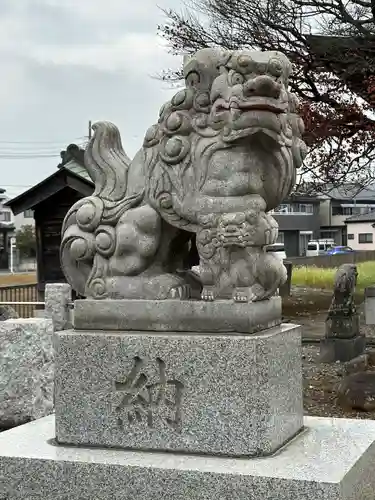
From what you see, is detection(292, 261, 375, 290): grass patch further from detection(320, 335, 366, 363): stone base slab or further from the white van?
the white van

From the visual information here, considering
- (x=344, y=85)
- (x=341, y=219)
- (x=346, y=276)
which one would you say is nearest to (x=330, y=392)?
(x=346, y=276)

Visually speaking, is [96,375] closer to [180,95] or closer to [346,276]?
[180,95]

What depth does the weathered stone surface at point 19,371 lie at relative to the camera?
6398 millimetres

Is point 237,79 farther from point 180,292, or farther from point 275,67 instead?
point 180,292

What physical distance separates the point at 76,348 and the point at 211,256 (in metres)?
0.81

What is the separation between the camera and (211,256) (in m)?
3.50

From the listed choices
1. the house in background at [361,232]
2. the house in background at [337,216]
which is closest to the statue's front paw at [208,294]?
the house in background at [361,232]

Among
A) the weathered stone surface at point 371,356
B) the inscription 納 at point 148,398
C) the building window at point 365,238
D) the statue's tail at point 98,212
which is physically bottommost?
the weathered stone surface at point 371,356

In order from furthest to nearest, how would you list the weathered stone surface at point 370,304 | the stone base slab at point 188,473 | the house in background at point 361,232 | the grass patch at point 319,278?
the house in background at point 361,232 → the grass patch at point 319,278 → the weathered stone surface at point 370,304 → the stone base slab at point 188,473

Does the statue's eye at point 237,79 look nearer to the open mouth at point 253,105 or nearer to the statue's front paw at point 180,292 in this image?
the open mouth at point 253,105

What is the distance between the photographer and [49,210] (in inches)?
→ 578

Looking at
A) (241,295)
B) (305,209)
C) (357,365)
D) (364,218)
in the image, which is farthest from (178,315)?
(305,209)

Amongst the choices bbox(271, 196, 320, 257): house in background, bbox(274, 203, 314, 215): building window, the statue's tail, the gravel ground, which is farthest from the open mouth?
bbox(274, 203, 314, 215): building window

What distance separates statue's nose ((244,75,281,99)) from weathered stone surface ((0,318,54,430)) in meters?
3.74
